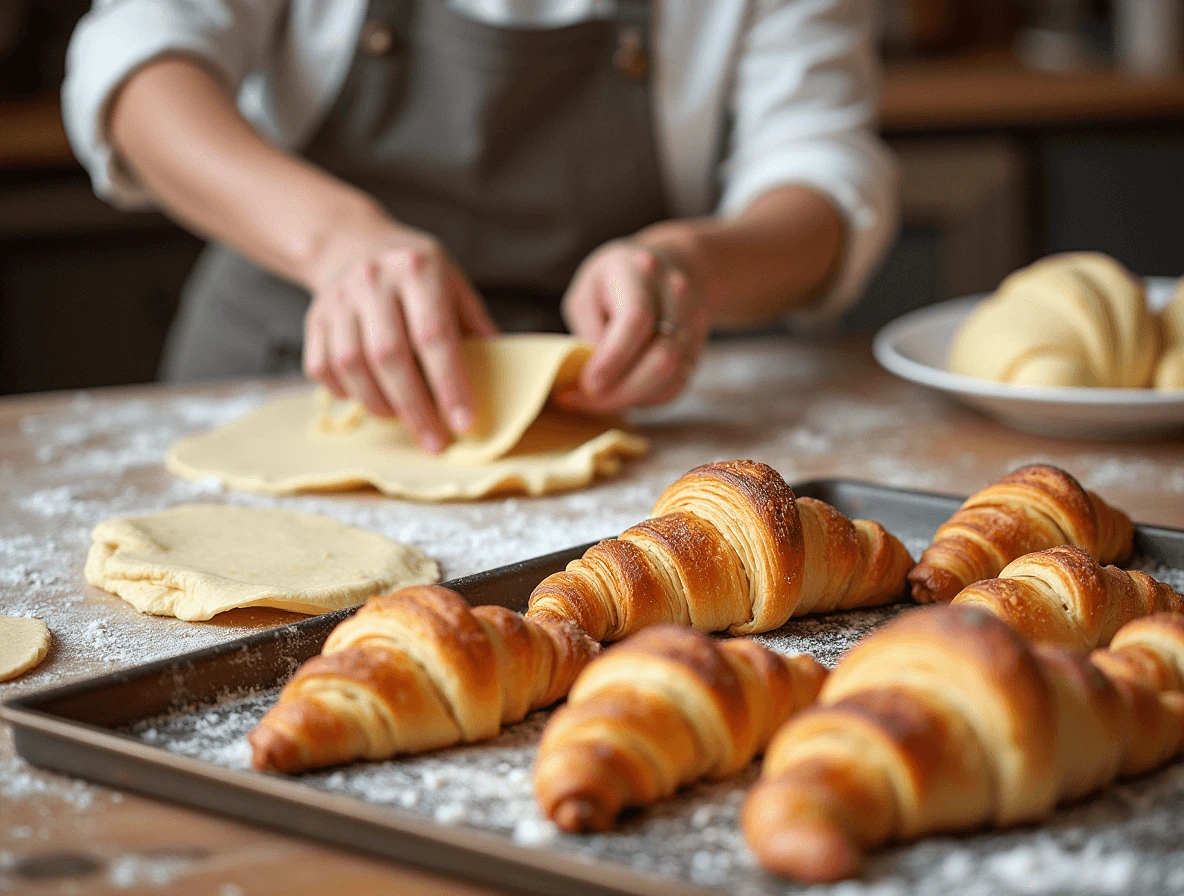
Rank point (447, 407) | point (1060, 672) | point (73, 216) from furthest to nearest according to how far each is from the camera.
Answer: point (73, 216) < point (447, 407) < point (1060, 672)

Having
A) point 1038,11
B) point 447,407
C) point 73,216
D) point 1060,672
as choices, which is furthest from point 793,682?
point 1038,11

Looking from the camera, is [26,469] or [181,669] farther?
[26,469]

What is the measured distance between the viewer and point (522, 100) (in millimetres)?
1759

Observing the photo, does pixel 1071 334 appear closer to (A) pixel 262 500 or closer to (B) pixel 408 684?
(A) pixel 262 500

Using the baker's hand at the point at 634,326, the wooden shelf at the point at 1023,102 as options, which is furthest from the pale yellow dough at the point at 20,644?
the wooden shelf at the point at 1023,102

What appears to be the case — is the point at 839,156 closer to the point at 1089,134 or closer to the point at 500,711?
the point at 500,711

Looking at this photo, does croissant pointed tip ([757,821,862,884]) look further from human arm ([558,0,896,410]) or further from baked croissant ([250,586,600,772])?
human arm ([558,0,896,410])

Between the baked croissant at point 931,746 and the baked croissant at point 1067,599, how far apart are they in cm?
15

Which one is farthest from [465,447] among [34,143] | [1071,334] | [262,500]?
[34,143]

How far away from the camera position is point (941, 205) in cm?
320

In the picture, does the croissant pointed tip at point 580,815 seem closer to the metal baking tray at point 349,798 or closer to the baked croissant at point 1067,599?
the metal baking tray at point 349,798

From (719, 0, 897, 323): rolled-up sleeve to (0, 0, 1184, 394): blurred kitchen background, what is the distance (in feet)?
4.61

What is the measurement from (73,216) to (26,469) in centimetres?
Result: 170

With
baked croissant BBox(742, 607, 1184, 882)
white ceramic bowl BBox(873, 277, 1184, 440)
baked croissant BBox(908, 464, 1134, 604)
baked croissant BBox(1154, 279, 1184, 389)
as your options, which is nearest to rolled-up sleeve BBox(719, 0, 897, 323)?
white ceramic bowl BBox(873, 277, 1184, 440)
